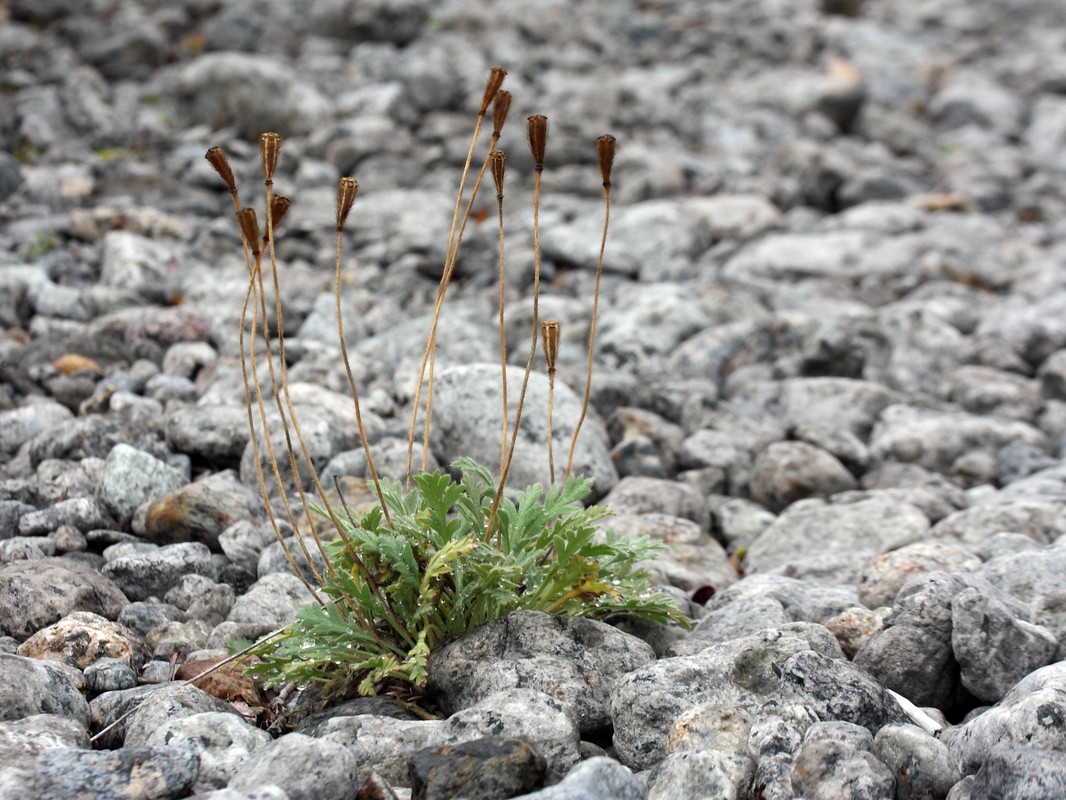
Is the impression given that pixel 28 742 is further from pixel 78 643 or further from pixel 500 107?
pixel 500 107

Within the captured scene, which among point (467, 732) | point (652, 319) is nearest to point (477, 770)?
point (467, 732)

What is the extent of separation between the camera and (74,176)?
304 inches

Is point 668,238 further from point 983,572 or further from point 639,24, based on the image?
point 639,24

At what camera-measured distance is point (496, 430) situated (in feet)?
15.1

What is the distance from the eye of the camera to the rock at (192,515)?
3873 mm

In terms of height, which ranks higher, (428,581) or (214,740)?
A: (428,581)

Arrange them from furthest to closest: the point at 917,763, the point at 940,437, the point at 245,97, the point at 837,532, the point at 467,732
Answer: the point at 245,97
the point at 940,437
the point at 837,532
the point at 467,732
the point at 917,763

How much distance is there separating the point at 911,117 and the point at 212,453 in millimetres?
8857

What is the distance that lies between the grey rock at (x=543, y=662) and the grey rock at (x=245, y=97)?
6856mm

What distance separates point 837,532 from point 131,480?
279cm

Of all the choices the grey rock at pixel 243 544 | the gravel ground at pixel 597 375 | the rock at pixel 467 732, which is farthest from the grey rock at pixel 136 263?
the rock at pixel 467 732

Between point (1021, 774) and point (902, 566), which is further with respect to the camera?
point (902, 566)

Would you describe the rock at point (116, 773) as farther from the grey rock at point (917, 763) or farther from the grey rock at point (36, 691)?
the grey rock at point (917, 763)

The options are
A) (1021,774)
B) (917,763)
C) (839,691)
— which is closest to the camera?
(1021,774)
